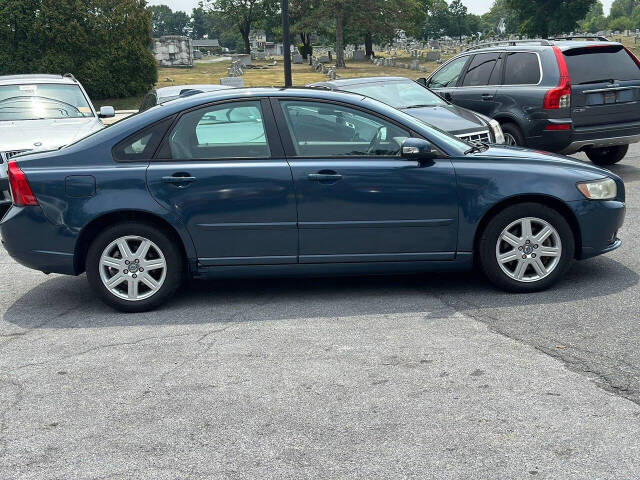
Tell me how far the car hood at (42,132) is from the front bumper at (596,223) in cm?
618

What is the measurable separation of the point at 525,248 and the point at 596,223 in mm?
575

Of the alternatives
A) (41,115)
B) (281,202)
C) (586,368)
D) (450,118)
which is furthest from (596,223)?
(41,115)

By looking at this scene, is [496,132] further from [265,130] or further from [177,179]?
[177,179]

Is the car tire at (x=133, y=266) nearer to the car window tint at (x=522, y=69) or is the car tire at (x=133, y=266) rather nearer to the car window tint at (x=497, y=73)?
the car window tint at (x=522, y=69)

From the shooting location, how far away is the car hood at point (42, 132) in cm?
991

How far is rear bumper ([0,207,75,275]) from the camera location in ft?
19.2

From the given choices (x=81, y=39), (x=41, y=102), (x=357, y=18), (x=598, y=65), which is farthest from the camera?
(x=357, y=18)

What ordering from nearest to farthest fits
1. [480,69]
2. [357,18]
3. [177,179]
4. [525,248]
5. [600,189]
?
[177,179] < [525,248] < [600,189] < [480,69] < [357,18]

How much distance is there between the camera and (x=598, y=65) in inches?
432

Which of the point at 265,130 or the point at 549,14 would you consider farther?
the point at 549,14

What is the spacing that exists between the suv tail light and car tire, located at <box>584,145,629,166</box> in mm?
1960

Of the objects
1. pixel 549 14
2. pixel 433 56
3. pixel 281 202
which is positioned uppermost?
pixel 549 14

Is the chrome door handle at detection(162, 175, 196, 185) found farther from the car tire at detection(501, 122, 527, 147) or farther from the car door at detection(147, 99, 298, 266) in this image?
the car tire at detection(501, 122, 527, 147)

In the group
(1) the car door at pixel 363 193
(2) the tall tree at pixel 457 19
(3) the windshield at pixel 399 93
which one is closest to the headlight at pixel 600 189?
(1) the car door at pixel 363 193
